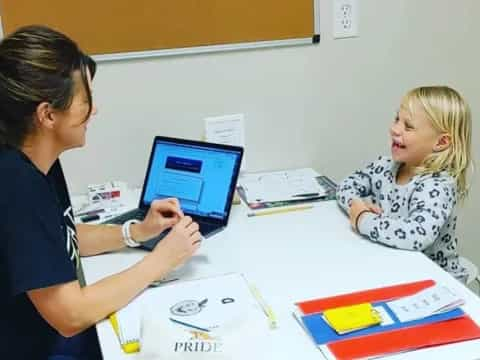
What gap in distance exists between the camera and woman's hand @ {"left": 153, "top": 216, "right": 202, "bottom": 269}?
1527mm

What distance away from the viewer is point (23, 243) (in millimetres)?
1295

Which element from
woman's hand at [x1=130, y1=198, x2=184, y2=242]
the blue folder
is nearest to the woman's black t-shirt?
woman's hand at [x1=130, y1=198, x2=184, y2=242]

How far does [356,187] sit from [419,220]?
1.08 ft

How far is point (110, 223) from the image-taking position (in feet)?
6.40

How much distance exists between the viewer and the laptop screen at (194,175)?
6.20 ft

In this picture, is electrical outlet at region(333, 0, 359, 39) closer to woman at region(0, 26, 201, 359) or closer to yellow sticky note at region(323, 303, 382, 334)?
woman at region(0, 26, 201, 359)

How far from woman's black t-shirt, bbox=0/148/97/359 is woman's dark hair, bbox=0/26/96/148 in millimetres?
57

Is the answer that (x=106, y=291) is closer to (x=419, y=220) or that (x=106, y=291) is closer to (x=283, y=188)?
(x=419, y=220)

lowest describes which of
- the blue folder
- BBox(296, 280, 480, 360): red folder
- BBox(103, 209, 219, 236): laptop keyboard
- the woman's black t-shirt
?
BBox(296, 280, 480, 360): red folder

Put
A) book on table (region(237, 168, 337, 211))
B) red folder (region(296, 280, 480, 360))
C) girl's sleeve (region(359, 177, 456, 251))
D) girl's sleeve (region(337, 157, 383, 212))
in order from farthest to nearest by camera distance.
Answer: book on table (region(237, 168, 337, 211))
girl's sleeve (region(337, 157, 383, 212))
girl's sleeve (region(359, 177, 456, 251))
red folder (region(296, 280, 480, 360))

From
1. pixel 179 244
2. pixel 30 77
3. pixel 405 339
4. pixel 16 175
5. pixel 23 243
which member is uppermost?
pixel 30 77

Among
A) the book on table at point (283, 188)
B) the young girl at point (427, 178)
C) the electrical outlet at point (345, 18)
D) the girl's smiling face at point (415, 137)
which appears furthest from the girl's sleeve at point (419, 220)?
the electrical outlet at point (345, 18)

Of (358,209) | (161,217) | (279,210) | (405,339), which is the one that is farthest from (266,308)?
(279,210)

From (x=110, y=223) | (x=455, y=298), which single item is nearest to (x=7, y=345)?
(x=110, y=223)
